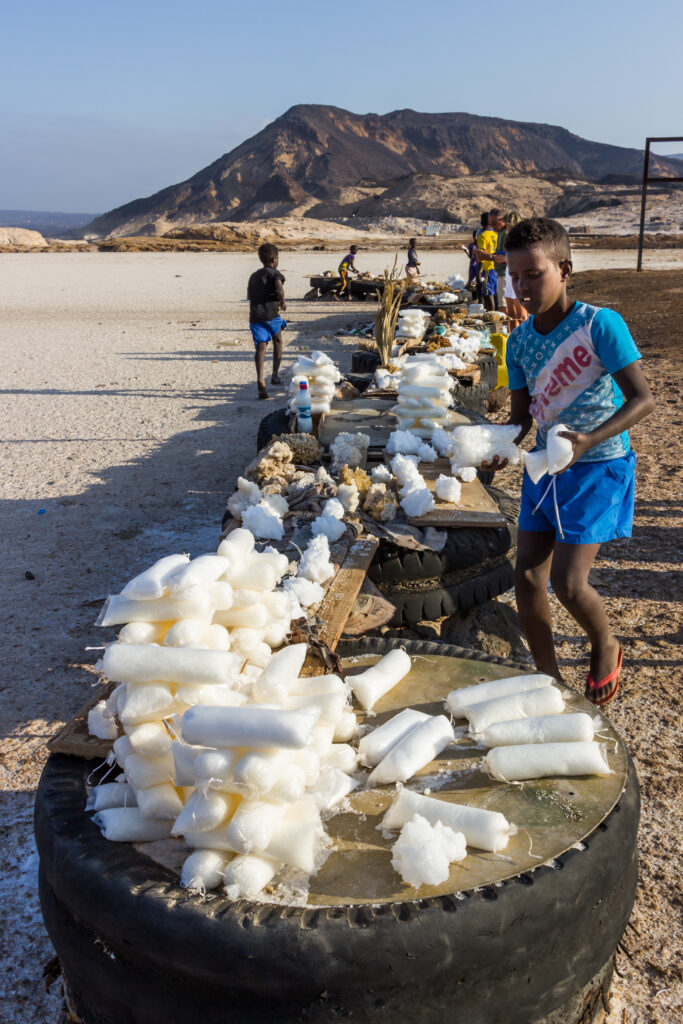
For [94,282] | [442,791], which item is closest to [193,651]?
[442,791]

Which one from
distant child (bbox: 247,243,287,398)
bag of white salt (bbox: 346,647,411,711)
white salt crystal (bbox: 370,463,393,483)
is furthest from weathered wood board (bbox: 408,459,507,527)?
distant child (bbox: 247,243,287,398)

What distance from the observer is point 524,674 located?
268 cm

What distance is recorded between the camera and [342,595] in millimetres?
3439

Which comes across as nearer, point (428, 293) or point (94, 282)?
point (428, 293)

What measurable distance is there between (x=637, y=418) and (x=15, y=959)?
2568 millimetres

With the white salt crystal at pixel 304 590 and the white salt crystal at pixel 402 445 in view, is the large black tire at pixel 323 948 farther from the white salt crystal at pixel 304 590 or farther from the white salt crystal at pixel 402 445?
the white salt crystal at pixel 402 445

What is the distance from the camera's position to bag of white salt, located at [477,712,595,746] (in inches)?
89.2

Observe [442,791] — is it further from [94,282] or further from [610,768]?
[94,282]

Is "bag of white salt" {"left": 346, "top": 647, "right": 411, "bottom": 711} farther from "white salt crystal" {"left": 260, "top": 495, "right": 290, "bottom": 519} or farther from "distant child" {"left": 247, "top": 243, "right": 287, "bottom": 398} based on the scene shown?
"distant child" {"left": 247, "top": 243, "right": 287, "bottom": 398}

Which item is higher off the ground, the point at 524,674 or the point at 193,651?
the point at 193,651

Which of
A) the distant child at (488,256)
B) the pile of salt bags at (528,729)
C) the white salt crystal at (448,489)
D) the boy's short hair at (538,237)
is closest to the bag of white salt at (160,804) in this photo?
the pile of salt bags at (528,729)

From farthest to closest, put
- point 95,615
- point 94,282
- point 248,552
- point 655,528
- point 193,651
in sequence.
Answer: point 94,282 < point 655,528 < point 95,615 < point 248,552 < point 193,651

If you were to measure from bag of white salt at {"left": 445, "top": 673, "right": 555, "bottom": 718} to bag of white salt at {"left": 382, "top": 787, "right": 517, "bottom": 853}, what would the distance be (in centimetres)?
41

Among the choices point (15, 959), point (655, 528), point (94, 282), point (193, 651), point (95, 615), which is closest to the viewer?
point (193, 651)
